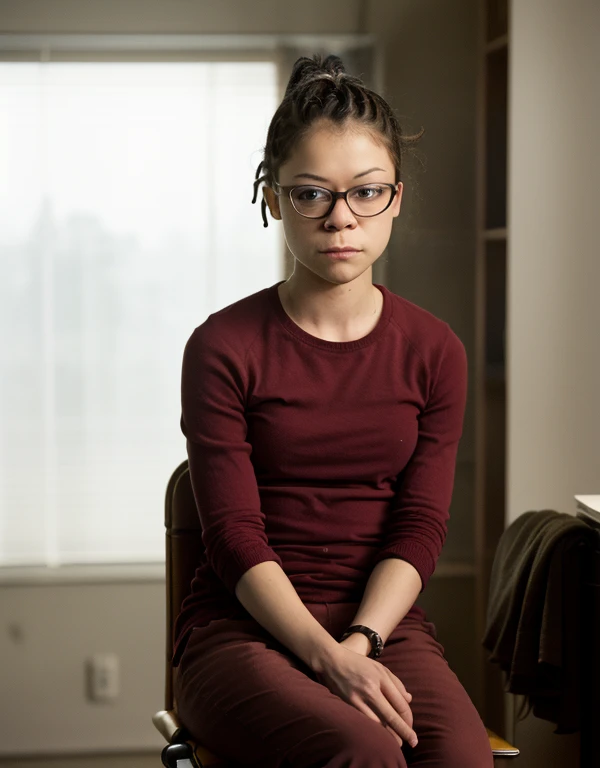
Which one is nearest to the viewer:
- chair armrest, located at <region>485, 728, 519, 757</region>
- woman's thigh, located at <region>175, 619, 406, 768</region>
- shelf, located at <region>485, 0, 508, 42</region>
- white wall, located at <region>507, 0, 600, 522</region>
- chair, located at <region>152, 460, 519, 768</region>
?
woman's thigh, located at <region>175, 619, 406, 768</region>

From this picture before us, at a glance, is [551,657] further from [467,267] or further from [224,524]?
[467,267]

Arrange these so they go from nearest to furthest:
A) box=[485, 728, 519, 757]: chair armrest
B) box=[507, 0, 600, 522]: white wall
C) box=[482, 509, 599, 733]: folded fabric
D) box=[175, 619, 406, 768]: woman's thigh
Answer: box=[175, 619, 406, 768]: woman's thigh < box=[485, 728, 519, 757]: chair armrest < box=[482, 509, 599, 733]: folded fabric < box=[507, 0, 600, 522]: white wall

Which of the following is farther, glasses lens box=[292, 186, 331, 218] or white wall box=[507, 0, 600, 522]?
white wall box=[507, 0, 600, 522]

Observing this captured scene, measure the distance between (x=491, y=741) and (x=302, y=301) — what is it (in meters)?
0.58

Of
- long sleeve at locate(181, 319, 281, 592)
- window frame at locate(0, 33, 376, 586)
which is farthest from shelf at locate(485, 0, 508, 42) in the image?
long sleeve at locate(181, 319, 281, 592)

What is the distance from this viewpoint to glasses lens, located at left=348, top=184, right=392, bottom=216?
122 cm

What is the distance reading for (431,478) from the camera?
1288 millimetres

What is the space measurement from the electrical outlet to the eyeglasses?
66.2 inches

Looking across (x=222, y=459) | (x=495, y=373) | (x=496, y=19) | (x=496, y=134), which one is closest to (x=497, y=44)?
(x=496, y=19)

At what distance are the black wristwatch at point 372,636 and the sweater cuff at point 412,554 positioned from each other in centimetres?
10

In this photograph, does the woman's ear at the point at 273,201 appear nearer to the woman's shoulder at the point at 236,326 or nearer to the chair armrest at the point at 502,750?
the woman's shoulder at the point at 236,326

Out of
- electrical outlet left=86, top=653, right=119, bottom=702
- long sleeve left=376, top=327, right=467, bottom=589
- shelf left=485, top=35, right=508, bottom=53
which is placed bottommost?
electrical outlet left=86, top=653, right=119, bottom=702

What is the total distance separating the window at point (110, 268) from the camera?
2.49 meters

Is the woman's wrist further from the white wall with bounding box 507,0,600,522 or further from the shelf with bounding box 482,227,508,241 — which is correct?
the shelf with bounding box 482,227,508,241
